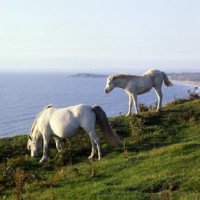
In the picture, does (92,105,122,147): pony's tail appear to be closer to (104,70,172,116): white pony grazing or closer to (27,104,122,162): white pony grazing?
(27,104,122,162): white pony grazing

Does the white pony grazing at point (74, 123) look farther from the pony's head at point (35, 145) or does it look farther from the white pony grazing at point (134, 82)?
the white pony grazing at point (134, 82)

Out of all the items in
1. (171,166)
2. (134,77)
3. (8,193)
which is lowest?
(8,193)

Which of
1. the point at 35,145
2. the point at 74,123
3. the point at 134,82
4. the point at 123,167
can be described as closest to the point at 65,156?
the point at 74,123

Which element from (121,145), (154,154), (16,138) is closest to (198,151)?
(154,154)

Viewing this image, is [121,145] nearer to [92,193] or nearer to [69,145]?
[69,145]

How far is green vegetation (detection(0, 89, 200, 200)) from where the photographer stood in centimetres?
796

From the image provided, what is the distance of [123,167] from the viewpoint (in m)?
10.1

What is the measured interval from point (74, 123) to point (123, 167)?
9.22ft

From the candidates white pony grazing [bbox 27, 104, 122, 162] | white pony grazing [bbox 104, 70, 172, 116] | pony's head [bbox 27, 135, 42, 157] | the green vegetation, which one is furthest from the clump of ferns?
white pony grazing [bbox 104, 70, 172, 116]

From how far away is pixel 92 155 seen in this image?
12.5 meters

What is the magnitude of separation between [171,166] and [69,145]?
4.93 m

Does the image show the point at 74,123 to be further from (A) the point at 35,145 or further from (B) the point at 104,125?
(A) the point at 35,145

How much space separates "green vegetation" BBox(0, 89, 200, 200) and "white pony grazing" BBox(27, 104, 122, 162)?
1.56 feet

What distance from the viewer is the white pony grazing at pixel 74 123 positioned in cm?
1216
